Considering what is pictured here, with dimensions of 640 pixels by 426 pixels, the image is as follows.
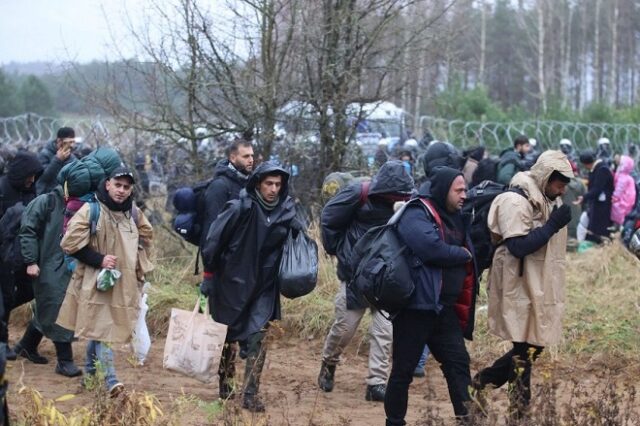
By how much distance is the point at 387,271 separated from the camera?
5.52 meters

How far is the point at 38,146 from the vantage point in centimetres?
2248

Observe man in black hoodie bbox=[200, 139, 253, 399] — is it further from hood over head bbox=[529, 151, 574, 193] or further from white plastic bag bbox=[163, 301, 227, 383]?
hood over head bbox=[529, 151, 574, 193]

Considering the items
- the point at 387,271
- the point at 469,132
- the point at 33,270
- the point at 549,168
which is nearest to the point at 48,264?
the point at 33,270

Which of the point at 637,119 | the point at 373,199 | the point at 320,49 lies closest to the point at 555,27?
the point at 637,119

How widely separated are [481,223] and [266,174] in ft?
4.76

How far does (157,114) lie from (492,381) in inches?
243

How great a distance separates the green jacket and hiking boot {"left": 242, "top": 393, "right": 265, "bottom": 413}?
2.06 m

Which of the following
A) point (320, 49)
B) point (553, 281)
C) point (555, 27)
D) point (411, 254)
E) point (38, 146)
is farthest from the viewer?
point (555, 27)

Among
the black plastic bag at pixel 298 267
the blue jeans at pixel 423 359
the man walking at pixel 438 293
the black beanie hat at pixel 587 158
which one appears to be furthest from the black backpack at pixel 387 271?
the black beanie hat at pixel 587 158

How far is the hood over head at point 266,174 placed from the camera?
256 inches

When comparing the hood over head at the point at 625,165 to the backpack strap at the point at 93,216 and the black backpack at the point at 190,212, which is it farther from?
the backpack strap at the point at 93,216

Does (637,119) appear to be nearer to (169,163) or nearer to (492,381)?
(169,163)

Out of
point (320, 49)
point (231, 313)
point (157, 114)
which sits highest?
point (320, 49)

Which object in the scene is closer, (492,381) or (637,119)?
(492,381)
